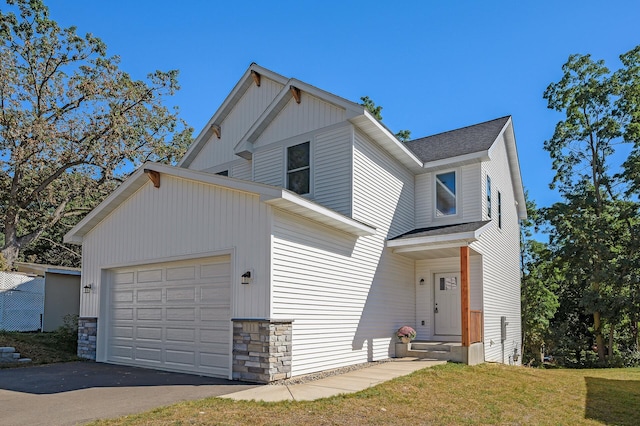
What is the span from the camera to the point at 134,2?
45.6ft

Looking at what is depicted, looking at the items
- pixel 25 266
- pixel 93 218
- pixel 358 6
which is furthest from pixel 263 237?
pixel 25 266

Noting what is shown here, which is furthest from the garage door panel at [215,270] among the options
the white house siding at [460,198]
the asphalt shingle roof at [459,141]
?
the asphalt shingle roof at [459,141]

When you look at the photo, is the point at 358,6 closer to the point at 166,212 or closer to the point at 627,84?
the point at 166,212

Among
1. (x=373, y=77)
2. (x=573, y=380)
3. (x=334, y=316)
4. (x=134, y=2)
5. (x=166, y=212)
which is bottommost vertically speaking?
(x=573, y=380)

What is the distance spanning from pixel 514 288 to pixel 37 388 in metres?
15.7

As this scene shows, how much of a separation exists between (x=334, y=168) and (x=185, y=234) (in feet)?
12.8

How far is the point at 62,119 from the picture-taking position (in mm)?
22328

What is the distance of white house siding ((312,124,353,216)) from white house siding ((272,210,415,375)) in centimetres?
107

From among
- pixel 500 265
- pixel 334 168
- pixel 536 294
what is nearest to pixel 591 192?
pixel 536 294

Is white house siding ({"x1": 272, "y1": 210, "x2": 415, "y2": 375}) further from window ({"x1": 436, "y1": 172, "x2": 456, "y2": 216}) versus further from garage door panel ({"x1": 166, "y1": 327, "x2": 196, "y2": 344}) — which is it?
garage door panel ({"x1": 166, "y1": 327, "x2": 196, "y2": 344})

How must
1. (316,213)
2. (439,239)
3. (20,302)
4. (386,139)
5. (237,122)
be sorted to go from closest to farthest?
(316,213)
(439,239)
(386,139)
(237,122)
(20,302)

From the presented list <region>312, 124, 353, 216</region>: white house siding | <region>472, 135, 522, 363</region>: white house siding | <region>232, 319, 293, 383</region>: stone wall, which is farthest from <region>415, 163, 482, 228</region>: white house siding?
<region>232, 319, 293, 383</region>: stone wall

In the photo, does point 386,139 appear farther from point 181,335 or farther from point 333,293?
point 181,335

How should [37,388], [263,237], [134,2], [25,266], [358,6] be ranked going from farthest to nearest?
[25,266] < [134,2] < [358,6] < [263,237] < [37,388]
